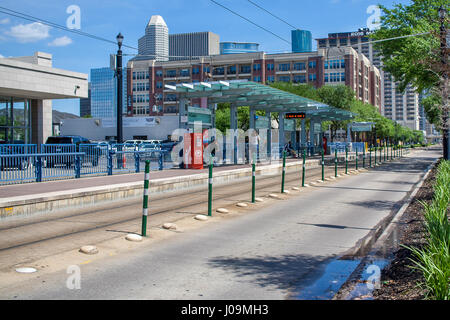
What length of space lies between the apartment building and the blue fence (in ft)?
245

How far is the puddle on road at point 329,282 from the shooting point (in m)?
5.36

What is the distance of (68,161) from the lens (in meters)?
17.5

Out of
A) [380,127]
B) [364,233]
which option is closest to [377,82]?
[380,127]

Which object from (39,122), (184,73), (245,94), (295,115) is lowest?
(39,122)

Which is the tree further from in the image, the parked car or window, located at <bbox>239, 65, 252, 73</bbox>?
window, located at <bbox>239, 65, 252, 73</bbox>

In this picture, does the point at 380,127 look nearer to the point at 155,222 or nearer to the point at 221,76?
the point at 221,76

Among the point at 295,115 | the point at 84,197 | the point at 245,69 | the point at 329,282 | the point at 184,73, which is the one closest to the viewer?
the point at 329,282

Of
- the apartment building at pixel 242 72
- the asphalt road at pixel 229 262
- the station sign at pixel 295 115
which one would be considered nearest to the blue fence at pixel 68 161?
the asphalt road at pixel 229 262

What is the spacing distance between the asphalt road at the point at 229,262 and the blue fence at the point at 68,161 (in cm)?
664

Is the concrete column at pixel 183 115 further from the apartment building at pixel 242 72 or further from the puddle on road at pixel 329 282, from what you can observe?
the apartment building at pixel 242 72

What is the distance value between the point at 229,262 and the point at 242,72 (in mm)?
100123

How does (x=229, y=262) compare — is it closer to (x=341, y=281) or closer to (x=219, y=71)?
(x=341, y=281)

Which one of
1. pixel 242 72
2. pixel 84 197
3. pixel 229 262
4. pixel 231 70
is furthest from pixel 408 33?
pixel 231 70
